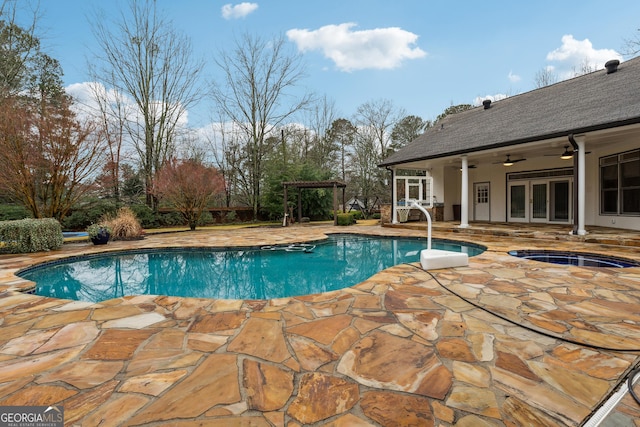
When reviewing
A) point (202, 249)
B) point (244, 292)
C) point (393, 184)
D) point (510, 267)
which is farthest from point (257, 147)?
point (510, 267)

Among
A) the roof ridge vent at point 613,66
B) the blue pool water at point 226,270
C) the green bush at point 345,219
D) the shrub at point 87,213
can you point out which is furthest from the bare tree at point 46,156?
the roof ridge vent at point 613,66

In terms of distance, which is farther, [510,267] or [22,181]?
[22,181]

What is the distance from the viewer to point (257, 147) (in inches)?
675

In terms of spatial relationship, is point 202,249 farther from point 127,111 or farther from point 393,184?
point 127,111

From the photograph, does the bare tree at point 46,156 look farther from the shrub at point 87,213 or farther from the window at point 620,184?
the window at point 620,184

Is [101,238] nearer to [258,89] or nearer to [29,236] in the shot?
[29,236]

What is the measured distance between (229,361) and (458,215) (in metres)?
12.9

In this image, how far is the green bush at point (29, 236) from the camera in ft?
23.9

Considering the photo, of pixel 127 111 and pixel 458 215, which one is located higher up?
pixel 127 111

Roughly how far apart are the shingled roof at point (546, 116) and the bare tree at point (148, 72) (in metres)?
11.6

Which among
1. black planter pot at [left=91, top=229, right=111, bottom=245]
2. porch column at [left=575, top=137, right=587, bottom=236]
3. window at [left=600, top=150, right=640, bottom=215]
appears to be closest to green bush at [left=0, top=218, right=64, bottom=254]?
black planter pot at [left=91, top=229, right=111, bottom=245]

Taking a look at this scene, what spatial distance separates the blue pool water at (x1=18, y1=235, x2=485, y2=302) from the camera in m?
5.02

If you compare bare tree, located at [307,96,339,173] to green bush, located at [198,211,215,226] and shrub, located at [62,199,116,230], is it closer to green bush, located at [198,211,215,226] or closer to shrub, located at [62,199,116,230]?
green bush, located at [198,211,215,226]

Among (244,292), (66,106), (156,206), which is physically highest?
(66,106)
